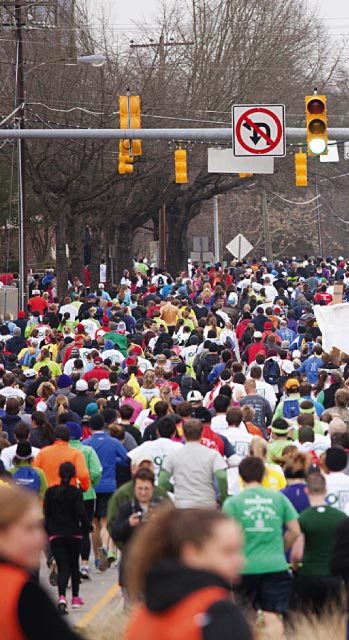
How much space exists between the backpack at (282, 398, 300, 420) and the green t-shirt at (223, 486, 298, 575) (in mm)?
6548

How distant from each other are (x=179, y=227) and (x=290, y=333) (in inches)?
1512

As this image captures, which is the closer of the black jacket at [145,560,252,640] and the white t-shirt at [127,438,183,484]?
the black jacket at [145,560,252,640]

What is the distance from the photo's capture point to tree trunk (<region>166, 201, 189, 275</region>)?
64625 mm

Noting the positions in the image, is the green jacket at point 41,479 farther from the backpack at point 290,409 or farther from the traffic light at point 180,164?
the traffic light at point 180,164

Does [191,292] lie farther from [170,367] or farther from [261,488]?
[261,488]

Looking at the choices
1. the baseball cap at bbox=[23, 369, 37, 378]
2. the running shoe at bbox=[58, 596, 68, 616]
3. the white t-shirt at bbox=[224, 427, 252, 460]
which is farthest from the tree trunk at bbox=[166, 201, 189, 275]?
the running shoe at bbox=[58, 596, 68, 616]

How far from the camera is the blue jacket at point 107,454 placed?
14266 mm

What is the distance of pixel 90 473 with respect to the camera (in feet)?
44.8

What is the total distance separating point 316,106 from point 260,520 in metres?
15.2

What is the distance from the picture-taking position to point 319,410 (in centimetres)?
1709

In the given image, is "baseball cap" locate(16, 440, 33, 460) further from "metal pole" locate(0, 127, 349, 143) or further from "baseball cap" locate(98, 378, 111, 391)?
"metal pole" locate(0, 127, 349, 143)

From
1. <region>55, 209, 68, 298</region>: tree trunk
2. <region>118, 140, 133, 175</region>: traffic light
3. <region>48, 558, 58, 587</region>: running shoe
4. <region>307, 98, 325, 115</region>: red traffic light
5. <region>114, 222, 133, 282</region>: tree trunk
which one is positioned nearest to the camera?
<region>48, 558, 58, 587</region>: running shoe

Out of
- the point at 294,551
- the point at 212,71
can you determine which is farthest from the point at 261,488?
the point at 212,71

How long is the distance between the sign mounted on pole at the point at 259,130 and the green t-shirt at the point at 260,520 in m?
17.4
